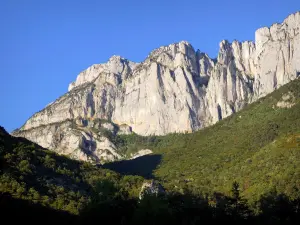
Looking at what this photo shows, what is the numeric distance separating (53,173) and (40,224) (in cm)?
4961

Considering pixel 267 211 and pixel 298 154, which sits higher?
pixel 298 154

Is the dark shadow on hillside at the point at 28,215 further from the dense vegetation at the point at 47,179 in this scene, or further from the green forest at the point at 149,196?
the dense vegetation at the point at 47,179

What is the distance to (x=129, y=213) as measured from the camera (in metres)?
83.6

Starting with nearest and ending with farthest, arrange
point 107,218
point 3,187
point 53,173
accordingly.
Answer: point 107,218, point 3,187, point 53,173

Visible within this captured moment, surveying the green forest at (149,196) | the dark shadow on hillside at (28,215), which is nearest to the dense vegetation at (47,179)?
the green forest at (149,196)

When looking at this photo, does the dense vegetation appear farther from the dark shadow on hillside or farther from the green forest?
the dark shadow on hillside

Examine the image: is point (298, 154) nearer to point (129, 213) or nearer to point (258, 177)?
point (258, 177)

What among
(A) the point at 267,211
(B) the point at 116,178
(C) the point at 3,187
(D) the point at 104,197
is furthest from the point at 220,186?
(C) the point at 3,187

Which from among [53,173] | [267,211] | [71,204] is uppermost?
[53,173]

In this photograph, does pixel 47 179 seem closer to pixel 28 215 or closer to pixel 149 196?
pixel 149 196

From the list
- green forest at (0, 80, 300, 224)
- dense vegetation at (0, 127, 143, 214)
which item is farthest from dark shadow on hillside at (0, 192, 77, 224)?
dense vegetation at (0, 127, 143, 214)

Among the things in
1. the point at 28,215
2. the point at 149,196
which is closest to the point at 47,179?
the point at 149,196

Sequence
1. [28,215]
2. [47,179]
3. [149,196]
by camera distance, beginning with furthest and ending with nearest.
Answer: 1. [47,179]
2. [149,196]
3. [28,215]

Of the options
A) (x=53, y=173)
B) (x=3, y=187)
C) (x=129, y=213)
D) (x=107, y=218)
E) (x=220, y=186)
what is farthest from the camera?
(x=220, y=186)
